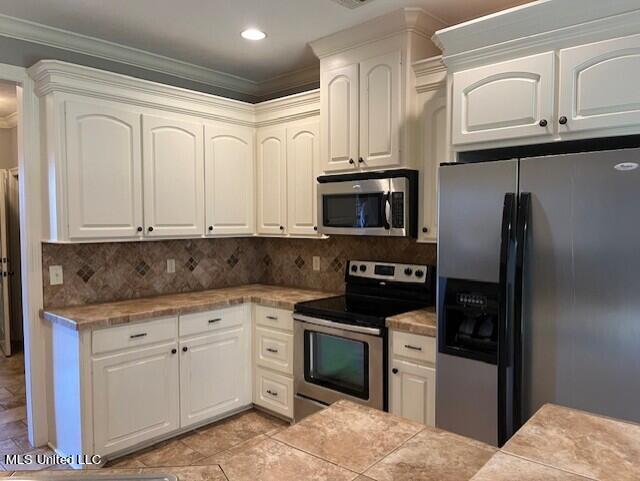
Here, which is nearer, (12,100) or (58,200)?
(58,200)

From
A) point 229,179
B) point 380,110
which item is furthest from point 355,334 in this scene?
point 229,179

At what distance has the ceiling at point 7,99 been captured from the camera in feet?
13.4

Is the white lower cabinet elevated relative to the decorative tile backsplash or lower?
lower

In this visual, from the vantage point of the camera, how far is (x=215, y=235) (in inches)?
140

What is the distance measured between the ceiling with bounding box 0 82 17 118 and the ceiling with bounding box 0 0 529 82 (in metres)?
1.46

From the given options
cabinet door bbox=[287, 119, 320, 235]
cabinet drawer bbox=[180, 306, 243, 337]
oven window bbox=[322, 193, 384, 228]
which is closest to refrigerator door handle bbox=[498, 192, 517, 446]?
oven window bbox=[322, 193, 384, 228]

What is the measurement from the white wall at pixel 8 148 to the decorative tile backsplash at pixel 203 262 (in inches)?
116

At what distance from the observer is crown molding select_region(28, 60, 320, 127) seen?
2.76 meters

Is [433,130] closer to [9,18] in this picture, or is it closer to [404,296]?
[404,296]

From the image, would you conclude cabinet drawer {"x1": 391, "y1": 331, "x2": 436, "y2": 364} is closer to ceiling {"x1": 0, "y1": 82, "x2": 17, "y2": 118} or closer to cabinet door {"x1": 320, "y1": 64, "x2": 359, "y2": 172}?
cabinet door {"x1": 320, "y1": 64, "x2": 359, "y2": 172}

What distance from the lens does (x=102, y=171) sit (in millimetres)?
2941

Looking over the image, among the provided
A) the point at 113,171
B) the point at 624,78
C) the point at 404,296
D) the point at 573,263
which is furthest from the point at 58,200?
the point at 624,78

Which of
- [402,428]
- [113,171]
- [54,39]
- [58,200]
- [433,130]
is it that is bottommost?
[402,428]

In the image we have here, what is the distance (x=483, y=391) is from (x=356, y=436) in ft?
4.05
